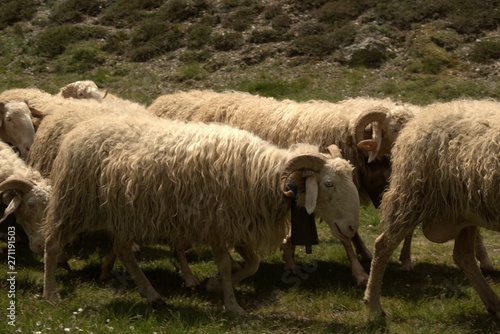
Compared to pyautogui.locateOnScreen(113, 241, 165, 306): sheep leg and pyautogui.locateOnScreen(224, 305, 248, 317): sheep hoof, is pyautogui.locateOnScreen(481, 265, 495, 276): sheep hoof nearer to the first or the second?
pyautogui.locateOnScreen(224, 305, 248, 317): sheep hoof

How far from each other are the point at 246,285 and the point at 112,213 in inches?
72.7

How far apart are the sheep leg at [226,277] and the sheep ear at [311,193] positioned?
0.99m

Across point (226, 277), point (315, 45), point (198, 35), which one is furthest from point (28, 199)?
point (198, 35)

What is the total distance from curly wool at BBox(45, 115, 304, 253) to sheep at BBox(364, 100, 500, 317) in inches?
42.3

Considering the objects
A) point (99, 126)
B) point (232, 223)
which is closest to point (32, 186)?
point (99, 126)

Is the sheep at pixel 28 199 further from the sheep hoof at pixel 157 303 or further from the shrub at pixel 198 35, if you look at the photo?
the shrub at pixel 198 35

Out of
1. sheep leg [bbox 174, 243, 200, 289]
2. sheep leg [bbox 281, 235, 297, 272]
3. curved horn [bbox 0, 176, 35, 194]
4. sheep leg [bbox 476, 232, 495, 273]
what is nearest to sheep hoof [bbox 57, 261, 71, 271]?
curved horn [bbox 0, 176, 35, 194]

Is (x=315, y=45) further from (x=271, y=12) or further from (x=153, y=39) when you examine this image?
(x=153, y=39)

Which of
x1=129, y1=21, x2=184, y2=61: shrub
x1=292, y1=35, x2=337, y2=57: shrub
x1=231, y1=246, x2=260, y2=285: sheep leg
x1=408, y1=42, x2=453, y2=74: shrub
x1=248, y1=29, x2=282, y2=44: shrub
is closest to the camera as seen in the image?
x1=231, y1=246, x2=260, y2=285: sheep leg

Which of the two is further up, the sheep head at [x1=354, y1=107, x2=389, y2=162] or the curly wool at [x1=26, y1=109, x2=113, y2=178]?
the sheep head at [x1=354, y1=107, x2=389, y2=162]

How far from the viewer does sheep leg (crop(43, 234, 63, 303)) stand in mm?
7242

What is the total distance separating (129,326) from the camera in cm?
599

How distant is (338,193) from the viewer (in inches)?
272

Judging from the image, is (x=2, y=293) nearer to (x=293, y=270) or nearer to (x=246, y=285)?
(x=246, y=285)
